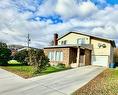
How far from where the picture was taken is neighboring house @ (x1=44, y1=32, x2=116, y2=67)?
119 feet

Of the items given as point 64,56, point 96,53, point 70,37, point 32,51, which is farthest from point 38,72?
point 70,37

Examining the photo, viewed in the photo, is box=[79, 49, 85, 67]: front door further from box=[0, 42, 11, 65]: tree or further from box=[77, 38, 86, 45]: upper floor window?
box=[0, 42, 11, 65]: tree

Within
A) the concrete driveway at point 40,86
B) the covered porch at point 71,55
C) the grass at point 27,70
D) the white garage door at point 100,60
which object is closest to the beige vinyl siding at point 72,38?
the covered porch at point 71,55

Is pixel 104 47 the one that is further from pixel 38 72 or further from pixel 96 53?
pixel 38 72

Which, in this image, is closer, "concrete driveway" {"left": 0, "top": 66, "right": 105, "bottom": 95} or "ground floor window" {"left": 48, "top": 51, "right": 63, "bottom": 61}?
"concrete driveway" {"left": 0, "top": 66, "right": 105, "bottom": 95}

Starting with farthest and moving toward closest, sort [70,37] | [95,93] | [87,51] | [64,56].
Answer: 1. [70,37]
2. [87,51]
3. [64,56]
4. [95,93]

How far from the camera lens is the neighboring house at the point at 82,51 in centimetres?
3634

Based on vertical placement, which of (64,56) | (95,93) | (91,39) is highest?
(91,39)

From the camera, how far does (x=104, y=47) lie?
1628 inches

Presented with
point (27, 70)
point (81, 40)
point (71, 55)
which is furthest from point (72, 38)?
point (27, 70)

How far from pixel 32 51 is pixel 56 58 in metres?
14.0

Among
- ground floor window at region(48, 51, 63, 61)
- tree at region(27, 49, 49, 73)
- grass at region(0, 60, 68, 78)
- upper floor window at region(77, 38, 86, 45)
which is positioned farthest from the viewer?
upper floor window at region(77, 38, 86, 45)

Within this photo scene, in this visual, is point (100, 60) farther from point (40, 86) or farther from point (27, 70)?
point (40, 86)

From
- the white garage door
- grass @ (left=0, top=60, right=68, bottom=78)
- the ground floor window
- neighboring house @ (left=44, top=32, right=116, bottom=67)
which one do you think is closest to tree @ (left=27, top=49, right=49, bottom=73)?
grass @ (left=0, top=60, right=68, bottom=78)
